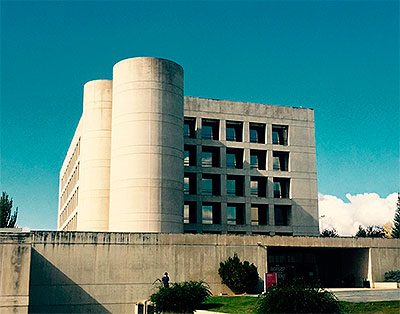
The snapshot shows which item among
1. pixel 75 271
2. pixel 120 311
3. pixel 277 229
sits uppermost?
pixel 277 229

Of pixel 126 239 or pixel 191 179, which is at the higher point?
pixel 191 179

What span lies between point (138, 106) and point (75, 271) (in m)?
18.2

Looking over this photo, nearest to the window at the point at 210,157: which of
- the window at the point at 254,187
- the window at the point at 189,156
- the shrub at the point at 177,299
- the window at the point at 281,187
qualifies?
the window at the point at 189,156

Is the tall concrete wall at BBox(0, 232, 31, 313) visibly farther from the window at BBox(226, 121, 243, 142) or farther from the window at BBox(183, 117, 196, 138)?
the window at BBox(226, 121, 243, 142)

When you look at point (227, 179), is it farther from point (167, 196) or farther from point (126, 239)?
point (126, 239)

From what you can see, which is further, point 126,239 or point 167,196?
point 167,196

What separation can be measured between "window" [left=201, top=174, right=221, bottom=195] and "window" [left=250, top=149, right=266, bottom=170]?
17.6 feet

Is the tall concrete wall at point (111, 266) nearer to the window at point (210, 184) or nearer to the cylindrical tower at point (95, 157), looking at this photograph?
the cylindrical tower at point (95, 157)

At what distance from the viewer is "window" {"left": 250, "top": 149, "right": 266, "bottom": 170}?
223ft

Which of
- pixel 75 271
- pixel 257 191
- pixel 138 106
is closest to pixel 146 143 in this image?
pixel 138 106

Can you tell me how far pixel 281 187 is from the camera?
2717 inches

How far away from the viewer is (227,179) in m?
66.6

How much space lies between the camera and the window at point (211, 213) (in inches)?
2534

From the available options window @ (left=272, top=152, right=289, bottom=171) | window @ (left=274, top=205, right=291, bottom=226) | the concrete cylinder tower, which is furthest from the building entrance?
window @ (left=272, top=152, right=289, bottom=171)
